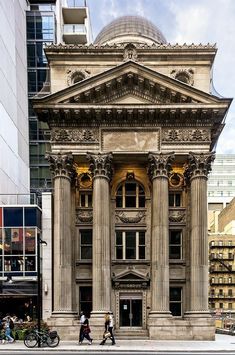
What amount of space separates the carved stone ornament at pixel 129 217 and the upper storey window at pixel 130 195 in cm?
73

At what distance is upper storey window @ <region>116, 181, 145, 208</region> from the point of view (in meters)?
45.5

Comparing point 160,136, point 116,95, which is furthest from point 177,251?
point 116,95

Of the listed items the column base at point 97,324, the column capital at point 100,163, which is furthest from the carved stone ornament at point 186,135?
the column base at point 97,324

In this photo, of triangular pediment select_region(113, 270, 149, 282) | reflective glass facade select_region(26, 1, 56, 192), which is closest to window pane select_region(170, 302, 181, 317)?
triangular pediment select_region(113, 270, 149, 282)

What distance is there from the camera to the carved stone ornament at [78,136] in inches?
1692

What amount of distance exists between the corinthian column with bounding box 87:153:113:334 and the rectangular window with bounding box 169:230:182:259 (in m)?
5.53

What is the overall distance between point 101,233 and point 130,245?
4078mm

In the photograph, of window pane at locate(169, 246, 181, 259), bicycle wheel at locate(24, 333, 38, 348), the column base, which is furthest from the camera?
window pane at locate(169, 246, 181, 259)

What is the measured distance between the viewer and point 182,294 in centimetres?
4391

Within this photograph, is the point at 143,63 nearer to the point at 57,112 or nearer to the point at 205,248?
the point at 57,112

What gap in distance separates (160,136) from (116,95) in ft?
15.3

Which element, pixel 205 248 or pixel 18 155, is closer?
pixel 205 248

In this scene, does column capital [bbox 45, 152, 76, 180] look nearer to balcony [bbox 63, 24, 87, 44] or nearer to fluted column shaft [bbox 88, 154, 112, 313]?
fluted column shaft [bbox 88, 154, 112, 313]

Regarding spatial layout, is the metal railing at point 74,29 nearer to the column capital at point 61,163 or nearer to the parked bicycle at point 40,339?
the column capital at point 61,163
